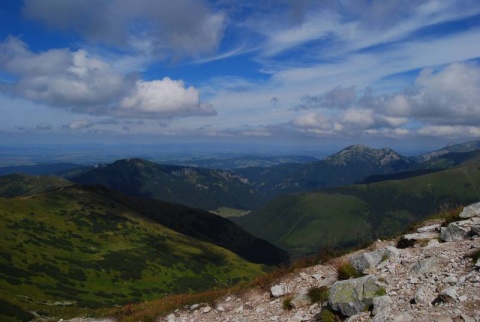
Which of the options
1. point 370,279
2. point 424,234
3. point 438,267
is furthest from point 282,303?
point 424,234

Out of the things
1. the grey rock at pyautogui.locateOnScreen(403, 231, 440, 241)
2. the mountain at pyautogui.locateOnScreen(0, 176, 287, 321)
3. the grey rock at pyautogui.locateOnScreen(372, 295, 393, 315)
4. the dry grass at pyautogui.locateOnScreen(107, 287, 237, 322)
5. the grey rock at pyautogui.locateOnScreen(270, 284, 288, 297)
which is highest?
the grey rock at pyautogui.locateOnScreen(403, 231, 440, 241)

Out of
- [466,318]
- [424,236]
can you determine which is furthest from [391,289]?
[424,236]

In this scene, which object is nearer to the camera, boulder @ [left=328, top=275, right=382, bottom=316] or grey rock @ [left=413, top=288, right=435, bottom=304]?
grey rock @ [left=413, top=288, right=435, bottom=304]

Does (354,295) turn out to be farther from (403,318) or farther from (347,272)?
(347,272)

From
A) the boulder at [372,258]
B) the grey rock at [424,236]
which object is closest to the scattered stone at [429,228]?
the grey rock at [424,236]

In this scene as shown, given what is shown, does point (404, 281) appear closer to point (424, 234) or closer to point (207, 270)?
point (424, 234)

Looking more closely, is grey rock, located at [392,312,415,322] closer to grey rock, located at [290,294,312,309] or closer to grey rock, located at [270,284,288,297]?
grey rock, located at [290,294,312,309]

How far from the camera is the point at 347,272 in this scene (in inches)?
639

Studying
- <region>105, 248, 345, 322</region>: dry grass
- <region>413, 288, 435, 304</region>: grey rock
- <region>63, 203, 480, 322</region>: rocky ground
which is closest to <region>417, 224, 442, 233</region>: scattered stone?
<region>63, 203, 480, 322</region>: rocky ground

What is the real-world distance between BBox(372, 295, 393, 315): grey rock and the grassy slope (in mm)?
60450

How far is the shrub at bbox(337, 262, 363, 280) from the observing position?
16.0 metres

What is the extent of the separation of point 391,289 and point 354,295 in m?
1.32

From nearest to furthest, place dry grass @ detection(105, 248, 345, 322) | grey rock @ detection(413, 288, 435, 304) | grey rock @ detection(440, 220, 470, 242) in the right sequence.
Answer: grey rock @ detection(413, 288, 435, 304), grey rock @ detection(440, 220, 470, 242), dry grass @ detection(105, 248, 345, 322)

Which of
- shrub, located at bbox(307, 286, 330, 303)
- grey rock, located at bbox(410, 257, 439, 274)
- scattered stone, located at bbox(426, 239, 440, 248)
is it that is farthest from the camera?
scattered stone, located at bbox(426, 239, 440, 248)
